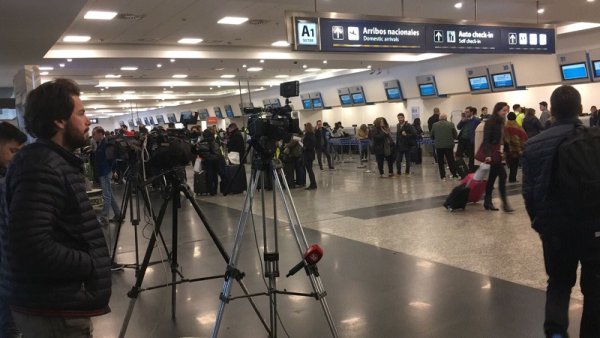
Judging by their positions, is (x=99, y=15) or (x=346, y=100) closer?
(x=99, y=15)

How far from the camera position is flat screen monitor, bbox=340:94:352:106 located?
24.9 m

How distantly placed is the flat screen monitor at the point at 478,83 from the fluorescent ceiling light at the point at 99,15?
1286 cm

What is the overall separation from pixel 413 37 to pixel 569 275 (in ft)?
20.5

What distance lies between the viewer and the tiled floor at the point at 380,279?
11.9 ft

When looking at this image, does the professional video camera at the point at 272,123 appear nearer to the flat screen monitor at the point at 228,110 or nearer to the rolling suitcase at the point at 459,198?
the rolling suitcase at the point at 459,198

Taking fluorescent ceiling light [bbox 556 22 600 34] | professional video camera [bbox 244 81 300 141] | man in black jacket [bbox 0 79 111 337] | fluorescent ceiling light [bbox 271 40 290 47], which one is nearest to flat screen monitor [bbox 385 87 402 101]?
fluorescent ceiling light [bbox 271 40 290 47]

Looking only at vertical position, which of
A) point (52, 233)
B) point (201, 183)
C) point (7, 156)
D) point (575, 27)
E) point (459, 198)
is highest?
point (575, 27)

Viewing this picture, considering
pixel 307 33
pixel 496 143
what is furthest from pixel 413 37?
pixel 496 143

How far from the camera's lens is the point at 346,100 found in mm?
25141

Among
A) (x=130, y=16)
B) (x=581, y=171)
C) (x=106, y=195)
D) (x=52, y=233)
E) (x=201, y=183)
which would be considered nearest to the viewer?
(x=52, y=233)

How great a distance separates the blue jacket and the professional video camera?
57.7 inches

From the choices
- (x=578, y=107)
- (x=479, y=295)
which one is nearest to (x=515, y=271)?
(x=479, y=295)

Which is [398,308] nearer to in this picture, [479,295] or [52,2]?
[479,295]

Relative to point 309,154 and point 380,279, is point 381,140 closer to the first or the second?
point 309,154
